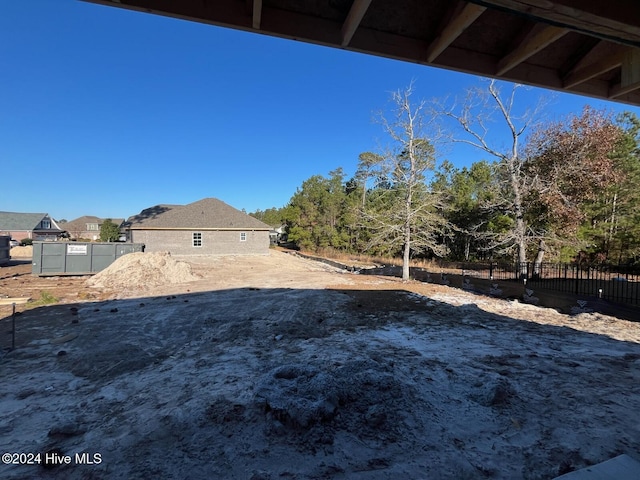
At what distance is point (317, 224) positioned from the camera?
3544cm

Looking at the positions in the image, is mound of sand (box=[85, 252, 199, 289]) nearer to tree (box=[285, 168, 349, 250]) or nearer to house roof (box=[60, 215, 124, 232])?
tree (box=[285, 168, 349, 250])

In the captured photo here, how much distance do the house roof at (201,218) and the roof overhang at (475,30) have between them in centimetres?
2769

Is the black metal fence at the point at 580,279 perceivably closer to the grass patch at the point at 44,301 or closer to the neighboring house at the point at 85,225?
the grass patch at the point at 44,301

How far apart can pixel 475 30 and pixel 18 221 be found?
7584cm

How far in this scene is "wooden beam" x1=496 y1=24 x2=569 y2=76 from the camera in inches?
125

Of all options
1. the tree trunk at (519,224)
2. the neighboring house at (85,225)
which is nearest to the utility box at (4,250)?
the tree trunk at (519,224)

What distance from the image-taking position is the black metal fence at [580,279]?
11180mm

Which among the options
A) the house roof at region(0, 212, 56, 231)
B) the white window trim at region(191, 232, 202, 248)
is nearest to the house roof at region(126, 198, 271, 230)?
the white window trim at region(191, 232, 202, 248)

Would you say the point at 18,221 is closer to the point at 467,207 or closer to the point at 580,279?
the point at 467,207

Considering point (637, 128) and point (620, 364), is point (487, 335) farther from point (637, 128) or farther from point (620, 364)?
point (637, 128)

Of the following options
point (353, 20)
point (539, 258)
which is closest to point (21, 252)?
point (353, 20)

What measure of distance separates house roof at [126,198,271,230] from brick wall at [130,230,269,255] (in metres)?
0.52

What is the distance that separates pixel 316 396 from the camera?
3383 millimetres

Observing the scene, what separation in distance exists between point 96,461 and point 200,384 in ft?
5.11
